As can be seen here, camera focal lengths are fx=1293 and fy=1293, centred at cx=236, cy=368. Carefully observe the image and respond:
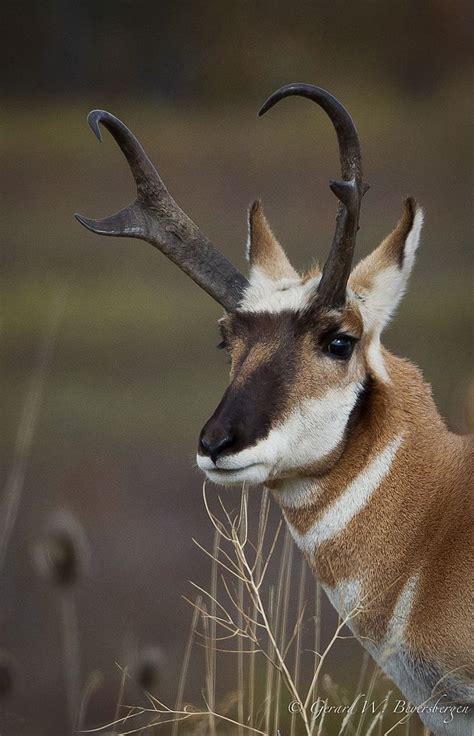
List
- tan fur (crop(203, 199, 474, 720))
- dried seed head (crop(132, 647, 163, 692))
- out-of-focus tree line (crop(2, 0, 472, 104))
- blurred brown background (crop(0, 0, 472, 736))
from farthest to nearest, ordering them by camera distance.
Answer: out-of-focus tree line (crop(2, 0, 472, 104)) → blurred brown background (crop(0, 0, 472, 736)) → dried seed head (crop(132, 647, 163, 692)) → tan fur (crop(203, 199, 474, 720))

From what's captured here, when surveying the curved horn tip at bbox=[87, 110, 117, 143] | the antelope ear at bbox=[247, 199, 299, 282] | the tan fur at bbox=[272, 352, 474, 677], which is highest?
the curved horn tip at bbox=[87, 110, 117, 143]

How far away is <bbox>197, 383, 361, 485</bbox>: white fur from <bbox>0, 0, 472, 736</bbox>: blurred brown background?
9.83 metres

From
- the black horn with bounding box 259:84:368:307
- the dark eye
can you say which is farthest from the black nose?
the black horn with bounding box 259:84:368:307

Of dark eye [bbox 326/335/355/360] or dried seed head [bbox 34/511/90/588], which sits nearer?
dark eye [bbox 326/335/355/360]

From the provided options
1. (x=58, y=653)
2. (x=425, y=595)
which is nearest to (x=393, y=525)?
(x=425, y=595)

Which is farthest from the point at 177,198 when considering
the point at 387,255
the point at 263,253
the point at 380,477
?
the point at 380,477

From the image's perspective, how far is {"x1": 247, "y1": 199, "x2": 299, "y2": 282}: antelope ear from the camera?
5371 millimetres

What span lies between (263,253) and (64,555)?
1.54m

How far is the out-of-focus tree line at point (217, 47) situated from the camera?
1956cm

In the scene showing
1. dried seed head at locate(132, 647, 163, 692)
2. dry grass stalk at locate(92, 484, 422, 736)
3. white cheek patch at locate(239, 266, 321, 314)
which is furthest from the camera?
dried seed head at locate(132, 647, 163, 692)

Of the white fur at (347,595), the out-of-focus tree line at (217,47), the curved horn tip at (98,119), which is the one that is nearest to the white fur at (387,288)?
the white fur at (347,595)

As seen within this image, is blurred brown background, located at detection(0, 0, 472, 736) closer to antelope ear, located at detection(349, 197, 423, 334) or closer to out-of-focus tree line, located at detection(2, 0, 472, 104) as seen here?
out-of-focus tree line, located at detection(2, 0, 472, 104)

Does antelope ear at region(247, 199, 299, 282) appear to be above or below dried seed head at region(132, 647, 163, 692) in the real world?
above

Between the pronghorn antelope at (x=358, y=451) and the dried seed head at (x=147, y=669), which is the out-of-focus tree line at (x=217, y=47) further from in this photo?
the pronghorn antelope at (x=358, y=451)
